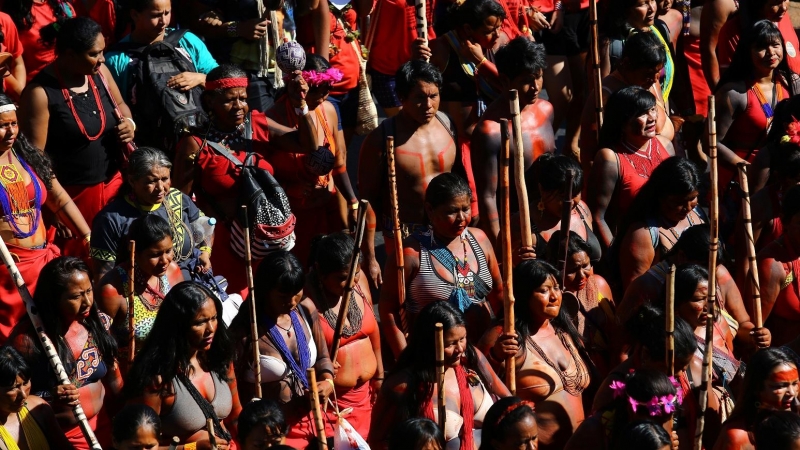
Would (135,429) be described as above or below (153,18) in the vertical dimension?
below

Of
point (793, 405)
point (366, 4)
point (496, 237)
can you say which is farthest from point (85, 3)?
point (793, 405)

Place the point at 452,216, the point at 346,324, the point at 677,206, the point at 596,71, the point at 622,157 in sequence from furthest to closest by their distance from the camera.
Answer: the point at 596,71 < the point at 622,157 < the point at 677,206 < the point at 452,216 < the point at 346,324

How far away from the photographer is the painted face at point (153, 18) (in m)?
8.66

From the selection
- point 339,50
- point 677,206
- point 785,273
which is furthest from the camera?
point 339,50

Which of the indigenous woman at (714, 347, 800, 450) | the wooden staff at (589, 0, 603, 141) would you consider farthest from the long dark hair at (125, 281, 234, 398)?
the wooden staff at (589, 0, 603, 141)

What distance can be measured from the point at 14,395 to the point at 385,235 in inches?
113

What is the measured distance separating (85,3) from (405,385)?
13.6 ft

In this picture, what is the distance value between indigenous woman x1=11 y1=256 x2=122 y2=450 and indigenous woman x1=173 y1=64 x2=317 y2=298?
4.99 feet

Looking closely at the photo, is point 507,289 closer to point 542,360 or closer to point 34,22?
point 542,360

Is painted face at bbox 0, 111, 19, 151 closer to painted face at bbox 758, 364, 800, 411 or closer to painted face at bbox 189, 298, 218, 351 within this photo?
painted face at bbox 189, 298, 218, 351

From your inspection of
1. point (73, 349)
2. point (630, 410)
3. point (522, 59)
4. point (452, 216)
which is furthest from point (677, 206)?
point (73, 349)

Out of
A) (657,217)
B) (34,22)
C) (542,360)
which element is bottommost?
(542,360)

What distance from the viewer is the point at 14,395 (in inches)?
242

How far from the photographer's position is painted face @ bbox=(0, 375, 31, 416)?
6.14 meters
